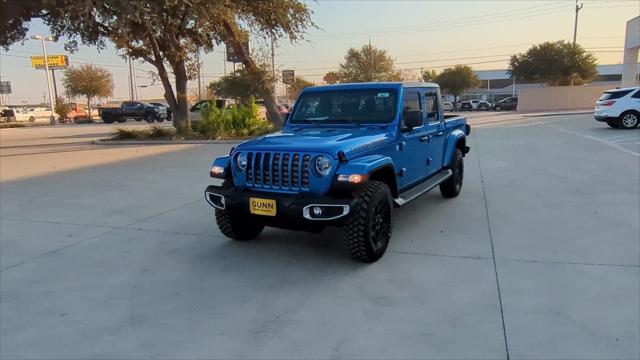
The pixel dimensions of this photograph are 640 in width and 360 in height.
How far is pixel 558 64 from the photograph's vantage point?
44.6m

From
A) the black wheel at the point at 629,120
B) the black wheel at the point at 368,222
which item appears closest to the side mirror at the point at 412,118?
the black wheel at the point at 368,222

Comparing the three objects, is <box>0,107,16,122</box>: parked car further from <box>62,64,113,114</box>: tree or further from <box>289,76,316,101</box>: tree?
<box>289,76,316,101</box>: tree

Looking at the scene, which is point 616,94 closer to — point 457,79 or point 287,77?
point 287,77

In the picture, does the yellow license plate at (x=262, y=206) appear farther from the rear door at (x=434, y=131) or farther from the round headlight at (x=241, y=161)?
the rear door at (x=434, y=131)

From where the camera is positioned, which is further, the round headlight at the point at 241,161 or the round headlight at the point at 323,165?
the round headlight at the point at 241,161

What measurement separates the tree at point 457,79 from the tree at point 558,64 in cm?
1445

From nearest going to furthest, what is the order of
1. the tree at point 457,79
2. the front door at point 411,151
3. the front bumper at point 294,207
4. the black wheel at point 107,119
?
the front bumper at point 294,207
the front door at point 411,151
the black wheel at point 107,119
the tree at point 457,79

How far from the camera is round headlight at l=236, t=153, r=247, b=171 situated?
15.2 feet

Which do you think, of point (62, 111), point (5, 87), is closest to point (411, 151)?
point (62, 111)

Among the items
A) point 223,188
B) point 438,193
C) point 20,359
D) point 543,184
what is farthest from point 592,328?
point 543,184

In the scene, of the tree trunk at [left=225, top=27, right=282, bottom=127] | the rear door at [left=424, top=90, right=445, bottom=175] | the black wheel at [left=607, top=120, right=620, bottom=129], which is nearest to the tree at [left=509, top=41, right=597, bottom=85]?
the black wheel at [left=607, top=120, right=620, bottom=129]

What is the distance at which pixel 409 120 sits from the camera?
16.6 feet

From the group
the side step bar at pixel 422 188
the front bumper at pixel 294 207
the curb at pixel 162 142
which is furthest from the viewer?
the curb at pixel 162 142

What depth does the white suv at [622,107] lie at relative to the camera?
16.4 metres
